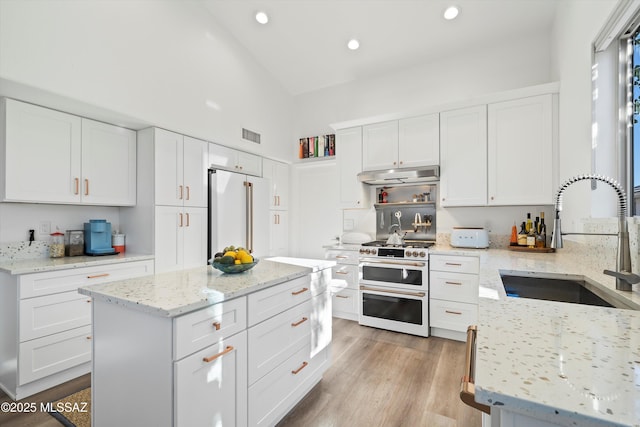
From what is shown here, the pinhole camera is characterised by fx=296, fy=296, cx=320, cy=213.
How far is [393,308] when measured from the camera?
3.29 metres

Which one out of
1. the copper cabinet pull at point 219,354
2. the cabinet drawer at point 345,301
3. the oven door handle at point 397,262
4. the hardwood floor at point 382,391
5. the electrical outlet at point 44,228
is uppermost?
the electrical outlet at point 44,228

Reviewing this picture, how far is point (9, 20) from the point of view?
81.2 inches

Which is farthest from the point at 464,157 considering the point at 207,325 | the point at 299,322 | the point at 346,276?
the point at 207,325

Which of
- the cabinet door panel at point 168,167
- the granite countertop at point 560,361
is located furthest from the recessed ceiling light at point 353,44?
the granite countertop at point 560,361

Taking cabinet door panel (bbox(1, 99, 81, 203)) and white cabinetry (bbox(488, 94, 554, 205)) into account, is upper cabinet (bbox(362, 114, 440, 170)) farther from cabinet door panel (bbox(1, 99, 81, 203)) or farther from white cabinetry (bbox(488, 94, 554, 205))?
cabinet door panel (bbox(1, 99, 81, 203))

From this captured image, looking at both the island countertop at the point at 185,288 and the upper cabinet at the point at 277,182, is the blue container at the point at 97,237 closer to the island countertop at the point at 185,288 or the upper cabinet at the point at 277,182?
the island countertop at the point at 185,288

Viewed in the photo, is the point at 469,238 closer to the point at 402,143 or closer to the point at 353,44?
the point at 402,143

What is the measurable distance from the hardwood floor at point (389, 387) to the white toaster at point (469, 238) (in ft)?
3.40

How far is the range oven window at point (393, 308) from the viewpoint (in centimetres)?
317

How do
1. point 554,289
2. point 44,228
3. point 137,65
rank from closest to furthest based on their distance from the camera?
point 554,289 < point 44,228 < point 137,65

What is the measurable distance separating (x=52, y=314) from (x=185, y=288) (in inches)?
62.9

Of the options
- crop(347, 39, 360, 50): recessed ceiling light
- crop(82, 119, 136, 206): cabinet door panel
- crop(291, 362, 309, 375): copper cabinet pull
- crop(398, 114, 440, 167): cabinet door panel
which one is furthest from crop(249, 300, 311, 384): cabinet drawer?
crop(347, 39, 360, 50): recessed ceiling light

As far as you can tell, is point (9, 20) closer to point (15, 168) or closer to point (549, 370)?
point (15, 168)

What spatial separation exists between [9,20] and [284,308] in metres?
2.75
